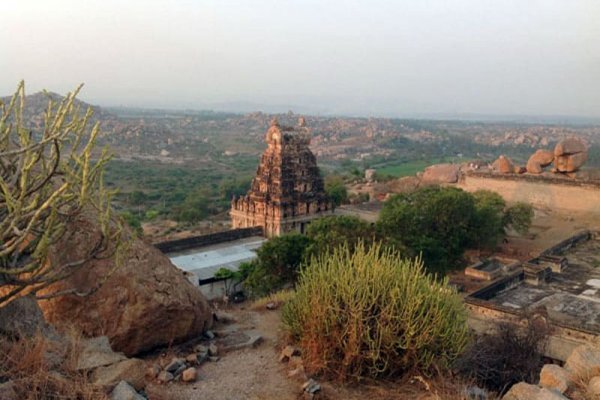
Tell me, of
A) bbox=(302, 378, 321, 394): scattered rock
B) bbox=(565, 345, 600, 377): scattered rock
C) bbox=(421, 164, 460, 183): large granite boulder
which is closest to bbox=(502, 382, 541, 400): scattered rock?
bbox=(565, 345, 600, 377): scattered rock

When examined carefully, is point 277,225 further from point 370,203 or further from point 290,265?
point 370,203

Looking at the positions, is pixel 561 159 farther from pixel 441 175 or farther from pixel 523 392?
pixel 523 392

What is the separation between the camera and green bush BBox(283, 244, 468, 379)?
24.2 feet

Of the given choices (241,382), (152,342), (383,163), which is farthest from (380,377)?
(383,163)

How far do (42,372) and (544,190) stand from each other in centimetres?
3473

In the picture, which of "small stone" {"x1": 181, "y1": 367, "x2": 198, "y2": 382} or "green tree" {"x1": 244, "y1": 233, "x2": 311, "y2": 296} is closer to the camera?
"small stone" {"x1": 181, "y1": 367, "x2": 198, "y2": 382}

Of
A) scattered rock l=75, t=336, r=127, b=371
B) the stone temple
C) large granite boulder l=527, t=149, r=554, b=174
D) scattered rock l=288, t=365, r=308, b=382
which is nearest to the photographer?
scattered rock l=75, t=336, r=127, b=371

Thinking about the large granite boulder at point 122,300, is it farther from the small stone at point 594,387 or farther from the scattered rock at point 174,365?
the small stone at point 594,387

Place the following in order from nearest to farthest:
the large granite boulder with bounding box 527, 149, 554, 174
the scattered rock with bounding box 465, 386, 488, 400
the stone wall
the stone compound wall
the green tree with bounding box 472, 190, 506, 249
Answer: the scattered rock with bounding box 465, 386, 488, 400 → the stone wall → the green tree with bounding box 472, 190, 506, 249 → the stone compound wall → the large granite boulder with bounding box 527, 149, 554, 174

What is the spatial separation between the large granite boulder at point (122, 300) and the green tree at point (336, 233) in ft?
22.3

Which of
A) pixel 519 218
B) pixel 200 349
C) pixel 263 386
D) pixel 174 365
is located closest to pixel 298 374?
pixel 263 386

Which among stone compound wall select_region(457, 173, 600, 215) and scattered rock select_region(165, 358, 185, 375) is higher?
scattered rock select_region(165, 358, 185, 375)

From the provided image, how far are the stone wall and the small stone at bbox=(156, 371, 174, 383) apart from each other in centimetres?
1300

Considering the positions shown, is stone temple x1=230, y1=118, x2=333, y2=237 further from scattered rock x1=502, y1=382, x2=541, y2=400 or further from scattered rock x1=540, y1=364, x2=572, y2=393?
scattered rock x1=502, y1=382, x2=541, y2=400
